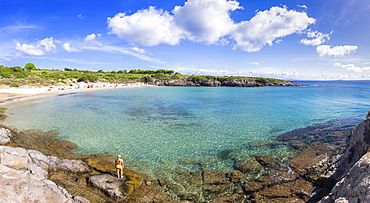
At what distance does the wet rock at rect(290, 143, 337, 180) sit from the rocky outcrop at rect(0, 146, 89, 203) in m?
12.1

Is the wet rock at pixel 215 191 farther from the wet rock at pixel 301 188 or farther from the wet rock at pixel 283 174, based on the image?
the wet rock at pixel 301 188

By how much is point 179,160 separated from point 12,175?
9056mm

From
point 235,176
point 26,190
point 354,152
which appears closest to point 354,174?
point 354,152

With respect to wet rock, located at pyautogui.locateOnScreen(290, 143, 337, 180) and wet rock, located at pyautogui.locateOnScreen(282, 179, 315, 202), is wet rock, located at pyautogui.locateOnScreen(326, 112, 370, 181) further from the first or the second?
wet rock, located at pyautogui.locateOnScreen(282, 179, 315, 202)

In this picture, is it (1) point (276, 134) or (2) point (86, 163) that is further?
(1) point (276, 134)

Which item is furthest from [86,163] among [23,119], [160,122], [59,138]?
[23,119]

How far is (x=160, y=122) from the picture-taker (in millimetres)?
24016

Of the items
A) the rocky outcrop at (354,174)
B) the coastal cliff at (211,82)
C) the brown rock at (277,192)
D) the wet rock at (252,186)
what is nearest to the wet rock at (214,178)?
the wet rock at (252,186)

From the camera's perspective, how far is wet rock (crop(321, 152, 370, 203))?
5.04 metres

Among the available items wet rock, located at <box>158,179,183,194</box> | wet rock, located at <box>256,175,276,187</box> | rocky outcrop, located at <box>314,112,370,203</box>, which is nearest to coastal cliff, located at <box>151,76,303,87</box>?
wet rock, located at <box>158,179,183,194</box>

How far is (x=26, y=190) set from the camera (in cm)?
707

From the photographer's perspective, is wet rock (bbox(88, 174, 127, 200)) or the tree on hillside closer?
wet rock (bbox(88, 174, 127, 200))

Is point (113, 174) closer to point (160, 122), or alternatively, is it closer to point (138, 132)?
point (138, 132)

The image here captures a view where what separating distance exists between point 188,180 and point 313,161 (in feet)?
27.6
